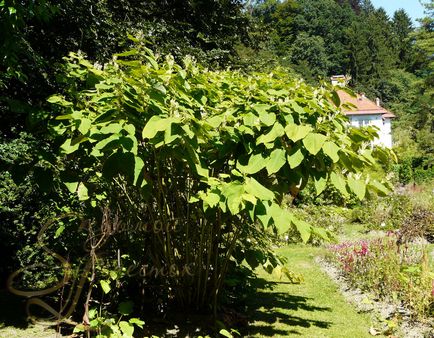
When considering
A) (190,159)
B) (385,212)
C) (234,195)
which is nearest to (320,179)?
(234,195)

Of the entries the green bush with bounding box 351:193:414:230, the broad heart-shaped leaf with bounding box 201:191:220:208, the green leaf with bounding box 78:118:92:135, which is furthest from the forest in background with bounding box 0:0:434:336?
the green bush with bounding box 351:193:414:230

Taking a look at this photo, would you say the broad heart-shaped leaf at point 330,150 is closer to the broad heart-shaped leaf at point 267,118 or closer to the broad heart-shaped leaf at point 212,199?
the broad heart-shaped leaf at point 267,118

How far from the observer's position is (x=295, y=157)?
2.80 meters

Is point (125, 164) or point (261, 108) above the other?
point (261, 108)

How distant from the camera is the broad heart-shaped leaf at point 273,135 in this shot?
9.39 ft

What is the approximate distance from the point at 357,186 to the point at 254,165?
69 centimetres

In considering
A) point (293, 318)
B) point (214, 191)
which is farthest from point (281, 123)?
point (293, 318)

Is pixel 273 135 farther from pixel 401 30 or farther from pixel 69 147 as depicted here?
pixel 401 30

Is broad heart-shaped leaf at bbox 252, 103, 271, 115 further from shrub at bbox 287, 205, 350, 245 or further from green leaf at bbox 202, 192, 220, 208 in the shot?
shrub at bbox 287, 205, 350, 245

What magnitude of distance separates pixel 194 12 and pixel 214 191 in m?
11.4

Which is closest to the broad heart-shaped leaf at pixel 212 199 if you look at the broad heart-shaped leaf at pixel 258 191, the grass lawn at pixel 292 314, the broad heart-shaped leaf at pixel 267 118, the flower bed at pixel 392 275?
the broad heart-shaped leaf at pixel 258 191

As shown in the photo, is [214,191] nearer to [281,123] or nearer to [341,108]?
[281,123]

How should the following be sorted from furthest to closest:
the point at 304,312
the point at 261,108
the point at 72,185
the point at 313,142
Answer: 1. the point at 304,312
2. the point at 72,185
3. the point at 261,108
4. the point at 313,142

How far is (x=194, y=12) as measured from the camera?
43.2 feet
